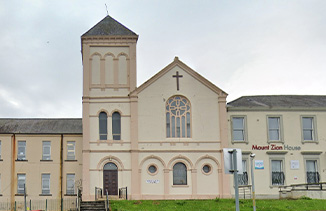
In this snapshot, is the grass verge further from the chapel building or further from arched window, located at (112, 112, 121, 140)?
arched window, located at (112, 112, 121, 140)

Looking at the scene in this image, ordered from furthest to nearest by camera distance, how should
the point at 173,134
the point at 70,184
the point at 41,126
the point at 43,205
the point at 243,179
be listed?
the point at 41,126 < the point at 70,184 < the point at 43,205 < the point at 243,179 < the point at 173,134

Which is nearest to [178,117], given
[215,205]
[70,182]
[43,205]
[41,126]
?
[215,205]

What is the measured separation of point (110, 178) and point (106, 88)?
686 centimetres

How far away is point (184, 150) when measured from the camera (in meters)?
39.3

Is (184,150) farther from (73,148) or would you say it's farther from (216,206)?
(73,148)

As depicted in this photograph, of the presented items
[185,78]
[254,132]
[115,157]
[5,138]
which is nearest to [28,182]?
[5,138]

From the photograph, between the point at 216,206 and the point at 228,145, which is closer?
the point at 216,206

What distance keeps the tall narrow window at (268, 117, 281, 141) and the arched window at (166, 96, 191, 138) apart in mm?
6554

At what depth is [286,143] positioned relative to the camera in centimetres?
4078

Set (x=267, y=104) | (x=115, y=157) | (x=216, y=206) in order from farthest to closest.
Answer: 1. (x=267, y=104)
2. (x=115, y=157)
3. (x=216, y=206)

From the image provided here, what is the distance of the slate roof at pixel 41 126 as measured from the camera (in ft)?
145

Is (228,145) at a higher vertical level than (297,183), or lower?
higher

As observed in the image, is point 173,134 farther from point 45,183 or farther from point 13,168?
point 13,168

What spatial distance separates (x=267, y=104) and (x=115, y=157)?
12983 mm
